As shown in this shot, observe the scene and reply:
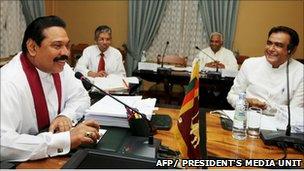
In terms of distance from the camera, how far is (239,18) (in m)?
5.48

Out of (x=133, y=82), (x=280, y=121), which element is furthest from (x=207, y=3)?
(x=280, y=121)

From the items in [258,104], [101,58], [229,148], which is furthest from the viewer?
[101,58]

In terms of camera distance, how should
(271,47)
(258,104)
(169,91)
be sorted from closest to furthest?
(258,104), (271,47), (169,91)

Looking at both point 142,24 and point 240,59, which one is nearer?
point 240,59

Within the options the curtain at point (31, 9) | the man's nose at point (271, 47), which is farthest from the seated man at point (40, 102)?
the curtain at point (31, 9)

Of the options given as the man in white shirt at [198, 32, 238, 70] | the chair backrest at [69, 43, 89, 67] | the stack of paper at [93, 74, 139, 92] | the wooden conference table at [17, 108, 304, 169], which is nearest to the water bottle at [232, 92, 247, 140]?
the wooden conference table at [17, 108, 304, 169]

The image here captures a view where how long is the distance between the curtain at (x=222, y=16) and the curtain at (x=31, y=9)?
273cm

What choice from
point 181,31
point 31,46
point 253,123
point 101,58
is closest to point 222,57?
point 181,31

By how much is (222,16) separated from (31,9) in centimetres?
325

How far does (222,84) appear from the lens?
3.94m

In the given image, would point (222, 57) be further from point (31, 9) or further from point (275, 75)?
point (31, 9)

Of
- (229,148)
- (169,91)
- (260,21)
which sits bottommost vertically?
(169,91)

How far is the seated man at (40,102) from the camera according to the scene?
4.30ft

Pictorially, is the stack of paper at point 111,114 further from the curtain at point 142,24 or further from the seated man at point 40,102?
the curtain at point 142,24
